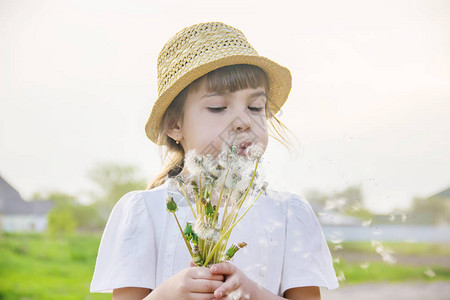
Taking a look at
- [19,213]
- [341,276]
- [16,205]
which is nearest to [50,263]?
[19,213]

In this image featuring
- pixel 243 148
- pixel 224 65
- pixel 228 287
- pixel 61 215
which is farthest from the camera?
pixel 61 215

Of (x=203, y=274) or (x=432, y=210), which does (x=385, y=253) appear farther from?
(x=432, y=210)

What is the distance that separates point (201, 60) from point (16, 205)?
535 centimetres

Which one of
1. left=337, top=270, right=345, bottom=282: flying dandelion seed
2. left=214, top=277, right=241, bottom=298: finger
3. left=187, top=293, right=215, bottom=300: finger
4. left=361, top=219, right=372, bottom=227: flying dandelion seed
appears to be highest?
left=361, top=219, right=372, bottom=227: flying dandelion seed

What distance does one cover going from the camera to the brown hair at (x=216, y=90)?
1118 mm

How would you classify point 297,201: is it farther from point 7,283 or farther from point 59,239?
point 7,283

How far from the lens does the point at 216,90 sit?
111 cm

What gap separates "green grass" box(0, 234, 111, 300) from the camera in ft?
18.9

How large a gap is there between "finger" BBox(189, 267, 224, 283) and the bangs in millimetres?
450

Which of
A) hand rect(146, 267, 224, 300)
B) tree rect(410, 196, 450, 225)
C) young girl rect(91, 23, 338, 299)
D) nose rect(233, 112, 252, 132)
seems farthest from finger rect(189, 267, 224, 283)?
tree rect(410, 196, 450, 225)

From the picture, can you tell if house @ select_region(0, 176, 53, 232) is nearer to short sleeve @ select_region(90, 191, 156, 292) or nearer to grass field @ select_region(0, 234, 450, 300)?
grass field @ select_region(0, 234, 450, 300)

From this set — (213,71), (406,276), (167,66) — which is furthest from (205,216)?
(406,276)

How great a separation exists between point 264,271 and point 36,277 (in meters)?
5.49

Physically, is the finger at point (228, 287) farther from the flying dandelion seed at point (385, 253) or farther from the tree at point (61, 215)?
the tree at point (61, 215)
